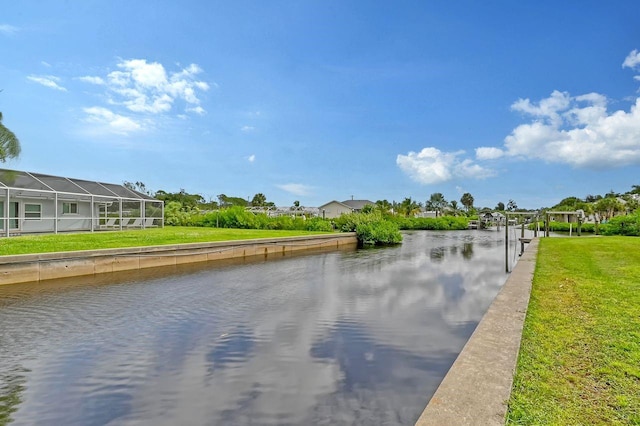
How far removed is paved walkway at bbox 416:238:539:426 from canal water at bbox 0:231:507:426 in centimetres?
69

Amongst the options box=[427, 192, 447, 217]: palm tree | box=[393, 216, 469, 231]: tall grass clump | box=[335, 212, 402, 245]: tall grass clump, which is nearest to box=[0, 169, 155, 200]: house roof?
box=[335, 212, 402, 245]: tall grass clump

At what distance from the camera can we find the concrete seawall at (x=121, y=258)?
906 cm

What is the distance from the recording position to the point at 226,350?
189 inches

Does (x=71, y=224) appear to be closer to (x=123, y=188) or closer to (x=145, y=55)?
(x=123, y=188)

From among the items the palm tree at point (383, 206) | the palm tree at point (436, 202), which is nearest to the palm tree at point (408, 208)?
the palm tree at point (383, 206)

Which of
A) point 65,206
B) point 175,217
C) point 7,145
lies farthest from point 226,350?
point 175,217

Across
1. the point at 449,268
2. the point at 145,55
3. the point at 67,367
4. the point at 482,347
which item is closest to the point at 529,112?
the point at 449,268

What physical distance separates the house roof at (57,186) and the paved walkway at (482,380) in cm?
1871

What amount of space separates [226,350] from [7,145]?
1499 cm

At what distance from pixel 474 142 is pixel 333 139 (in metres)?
14.0

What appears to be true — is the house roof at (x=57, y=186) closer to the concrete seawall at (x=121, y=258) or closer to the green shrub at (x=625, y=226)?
the concrete seawall at (x=121, y=258)

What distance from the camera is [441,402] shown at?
2.48 m

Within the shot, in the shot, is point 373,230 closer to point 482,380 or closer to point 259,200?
point 482,380

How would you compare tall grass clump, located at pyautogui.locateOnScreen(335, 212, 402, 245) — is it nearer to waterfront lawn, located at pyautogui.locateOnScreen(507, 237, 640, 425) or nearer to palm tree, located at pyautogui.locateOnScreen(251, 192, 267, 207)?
waterfront lawn, located at pyautogui.locateOnScreen(507, 237, 640, 425)
